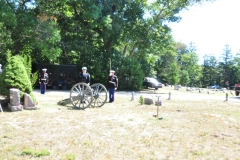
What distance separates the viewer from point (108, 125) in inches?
283

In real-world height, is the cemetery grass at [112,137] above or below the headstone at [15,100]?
below

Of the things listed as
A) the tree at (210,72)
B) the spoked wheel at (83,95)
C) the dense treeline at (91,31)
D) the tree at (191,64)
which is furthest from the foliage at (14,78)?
the tree at (210,72)

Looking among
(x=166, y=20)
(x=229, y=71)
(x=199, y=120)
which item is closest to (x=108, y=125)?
(x=199, y=120)

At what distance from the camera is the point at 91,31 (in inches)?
978

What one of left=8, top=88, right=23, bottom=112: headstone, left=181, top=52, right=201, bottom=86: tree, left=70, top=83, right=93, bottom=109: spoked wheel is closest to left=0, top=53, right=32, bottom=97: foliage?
left=8, top=88, right=23, bottom=112: headstone

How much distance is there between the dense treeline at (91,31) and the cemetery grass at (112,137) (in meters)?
11.6

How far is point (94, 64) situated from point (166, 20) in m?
9.82

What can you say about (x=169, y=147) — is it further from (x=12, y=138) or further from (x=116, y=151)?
(x=12, y=138)

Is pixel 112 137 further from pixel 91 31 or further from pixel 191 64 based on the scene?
pixel 191 64

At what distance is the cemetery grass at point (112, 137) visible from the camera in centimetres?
474

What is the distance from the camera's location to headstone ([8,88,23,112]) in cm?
844

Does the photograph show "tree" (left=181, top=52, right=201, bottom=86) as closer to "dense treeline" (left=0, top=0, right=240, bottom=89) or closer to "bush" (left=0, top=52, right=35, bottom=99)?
"dense treeline" (left=0, top=0, right=240, bottom=89)

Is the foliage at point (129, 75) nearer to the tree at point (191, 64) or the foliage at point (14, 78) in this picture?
the foliage at point (14, 78)

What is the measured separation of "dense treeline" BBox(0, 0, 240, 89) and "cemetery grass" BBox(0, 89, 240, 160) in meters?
11.6
